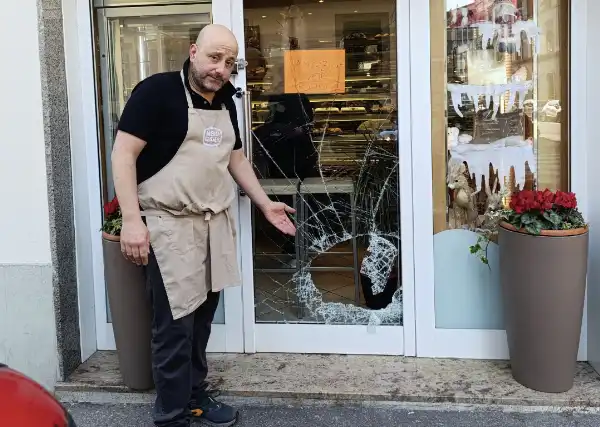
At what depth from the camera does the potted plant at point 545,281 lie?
3068mm

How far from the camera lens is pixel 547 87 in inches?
139

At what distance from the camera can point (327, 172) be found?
12.3 ft

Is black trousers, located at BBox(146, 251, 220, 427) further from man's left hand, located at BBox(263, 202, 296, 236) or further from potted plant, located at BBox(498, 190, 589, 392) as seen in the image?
potted plant, located at BBox(498, 190, 589, 392)

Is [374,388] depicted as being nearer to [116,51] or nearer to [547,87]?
[547,87]

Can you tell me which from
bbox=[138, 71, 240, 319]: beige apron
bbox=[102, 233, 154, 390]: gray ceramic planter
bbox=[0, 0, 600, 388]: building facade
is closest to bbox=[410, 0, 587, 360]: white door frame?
bbox=[0, 0, 600, 388]: building facade

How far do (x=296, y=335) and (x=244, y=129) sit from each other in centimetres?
119

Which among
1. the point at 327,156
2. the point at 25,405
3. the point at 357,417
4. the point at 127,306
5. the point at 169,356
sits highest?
the point at 327,156

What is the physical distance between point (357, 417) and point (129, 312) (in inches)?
47.4

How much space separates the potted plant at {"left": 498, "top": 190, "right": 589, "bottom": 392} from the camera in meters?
3.07

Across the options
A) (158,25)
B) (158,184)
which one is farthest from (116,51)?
(158,184)

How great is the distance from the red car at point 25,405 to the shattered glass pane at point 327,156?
2218 mm

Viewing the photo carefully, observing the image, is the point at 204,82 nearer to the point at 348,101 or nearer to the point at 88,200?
the point at 348,101

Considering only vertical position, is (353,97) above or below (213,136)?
above

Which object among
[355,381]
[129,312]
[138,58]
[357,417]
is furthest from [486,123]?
[129,312]
